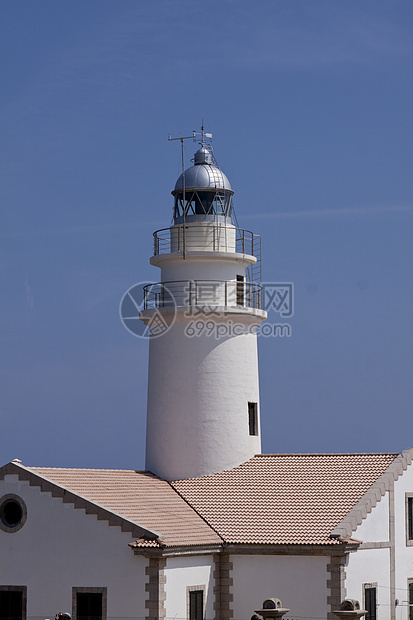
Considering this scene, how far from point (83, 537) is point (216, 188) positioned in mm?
12767

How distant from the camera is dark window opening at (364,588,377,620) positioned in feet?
94.3

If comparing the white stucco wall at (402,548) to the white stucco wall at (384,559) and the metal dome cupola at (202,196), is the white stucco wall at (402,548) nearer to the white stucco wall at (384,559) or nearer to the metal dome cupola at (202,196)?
the white stucco wall at (384,559)

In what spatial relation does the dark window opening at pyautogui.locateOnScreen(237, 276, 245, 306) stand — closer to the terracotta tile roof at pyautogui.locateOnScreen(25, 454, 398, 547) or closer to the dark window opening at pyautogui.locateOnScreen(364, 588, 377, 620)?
the terracotta tile roof at pyautogui.locateOnScreen(25, 454, 398, 547)

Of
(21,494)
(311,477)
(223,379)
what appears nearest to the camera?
(21,494)

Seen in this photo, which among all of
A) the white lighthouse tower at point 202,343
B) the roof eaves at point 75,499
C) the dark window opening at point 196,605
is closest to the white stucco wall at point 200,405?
the white lighthouse tower at point 202,343

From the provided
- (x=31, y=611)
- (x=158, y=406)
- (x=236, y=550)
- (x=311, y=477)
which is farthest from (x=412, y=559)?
(x=31, y=611)

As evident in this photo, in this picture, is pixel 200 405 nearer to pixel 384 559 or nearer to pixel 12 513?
pixel 384 559

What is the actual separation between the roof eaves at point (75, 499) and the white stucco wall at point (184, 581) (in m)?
1.12

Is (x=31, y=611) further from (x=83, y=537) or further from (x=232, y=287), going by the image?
(x=232, y=287)

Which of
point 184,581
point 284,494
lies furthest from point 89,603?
point 284,494

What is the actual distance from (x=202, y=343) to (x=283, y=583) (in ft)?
28.2

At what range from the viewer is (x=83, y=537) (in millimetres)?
27125

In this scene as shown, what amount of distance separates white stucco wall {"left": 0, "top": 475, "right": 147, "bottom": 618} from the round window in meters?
0.13

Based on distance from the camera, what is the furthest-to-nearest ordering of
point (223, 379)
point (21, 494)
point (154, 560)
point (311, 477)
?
point (223, 379), point (311, 477), point (21, 494), point (154, 560)
